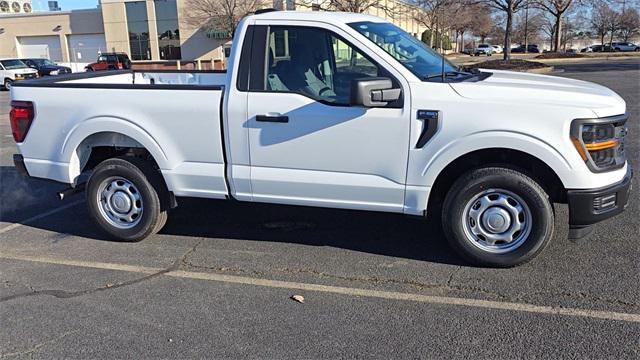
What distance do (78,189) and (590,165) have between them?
469 centimetres

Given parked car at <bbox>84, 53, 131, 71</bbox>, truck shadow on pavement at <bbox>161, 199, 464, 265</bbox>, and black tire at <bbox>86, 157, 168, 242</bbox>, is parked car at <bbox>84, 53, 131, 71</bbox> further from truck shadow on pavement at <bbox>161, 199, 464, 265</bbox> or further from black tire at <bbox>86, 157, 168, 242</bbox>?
black tire at <bbox>86, 157, 168, 242</bbox>

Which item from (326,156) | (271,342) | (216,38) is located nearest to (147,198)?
(326,156)

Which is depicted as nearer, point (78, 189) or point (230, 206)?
point (78, 189)

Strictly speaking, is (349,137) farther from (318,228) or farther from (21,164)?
(21,164)

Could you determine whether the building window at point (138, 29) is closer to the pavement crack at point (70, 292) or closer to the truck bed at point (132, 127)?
the truck bed at point (132, 127)

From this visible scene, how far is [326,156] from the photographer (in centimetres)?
447

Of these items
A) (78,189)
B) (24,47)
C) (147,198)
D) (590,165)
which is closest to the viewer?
(590,165)

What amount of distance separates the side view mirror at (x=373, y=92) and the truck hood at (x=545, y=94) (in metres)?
0.50

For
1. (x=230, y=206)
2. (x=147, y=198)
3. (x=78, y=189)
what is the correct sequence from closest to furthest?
(x=147, y=198) → (x=78, y=189) → (x=230, y=206)

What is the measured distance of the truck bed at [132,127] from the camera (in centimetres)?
473

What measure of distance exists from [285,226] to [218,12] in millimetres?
44614

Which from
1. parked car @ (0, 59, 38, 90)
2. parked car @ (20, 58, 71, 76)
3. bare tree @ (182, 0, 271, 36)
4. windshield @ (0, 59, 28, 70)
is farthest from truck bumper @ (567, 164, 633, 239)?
bare tree @ (182, 0, 271, 36)

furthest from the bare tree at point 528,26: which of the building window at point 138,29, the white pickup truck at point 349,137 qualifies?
the white pickup truck at point 349,137

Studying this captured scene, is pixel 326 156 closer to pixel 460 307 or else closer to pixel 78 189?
pixel 460 307
